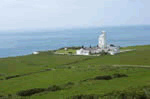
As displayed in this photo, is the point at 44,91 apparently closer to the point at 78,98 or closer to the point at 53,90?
the point at 53,90

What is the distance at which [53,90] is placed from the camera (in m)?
19.3

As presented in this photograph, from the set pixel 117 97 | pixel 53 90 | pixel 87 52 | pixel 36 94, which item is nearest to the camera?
pixel 117 97

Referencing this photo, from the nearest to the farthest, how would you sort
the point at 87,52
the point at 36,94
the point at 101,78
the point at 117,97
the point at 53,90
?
the point at 117,97, the point at 36,94, the point at 53,90, the point at 101,78, the point at 87,52

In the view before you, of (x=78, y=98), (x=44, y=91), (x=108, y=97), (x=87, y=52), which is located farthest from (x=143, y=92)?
(x=87, y=52)

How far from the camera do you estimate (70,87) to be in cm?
1958

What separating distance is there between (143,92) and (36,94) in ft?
24.5

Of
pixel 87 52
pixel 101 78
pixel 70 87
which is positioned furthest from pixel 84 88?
pixel 87 52

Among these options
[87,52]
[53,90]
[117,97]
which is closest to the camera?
[117,97]

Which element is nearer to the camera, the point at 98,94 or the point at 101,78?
the point at 98,94

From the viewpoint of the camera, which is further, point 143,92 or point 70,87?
point 70,87

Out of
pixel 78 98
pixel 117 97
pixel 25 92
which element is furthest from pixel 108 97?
pixel 25 92

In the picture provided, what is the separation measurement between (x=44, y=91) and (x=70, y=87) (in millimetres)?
2083

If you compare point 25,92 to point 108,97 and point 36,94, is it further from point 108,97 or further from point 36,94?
point 108,97

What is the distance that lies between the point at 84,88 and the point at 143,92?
14.7ft
